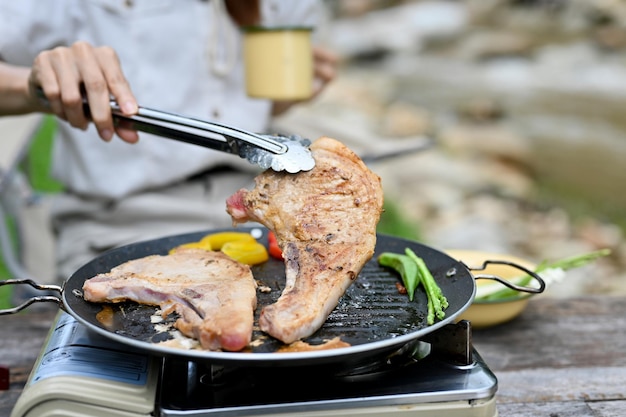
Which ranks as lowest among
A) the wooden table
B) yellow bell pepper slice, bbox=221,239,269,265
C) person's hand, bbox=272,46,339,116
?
the wooden table

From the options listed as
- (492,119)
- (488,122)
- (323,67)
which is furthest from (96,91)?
(492,119)

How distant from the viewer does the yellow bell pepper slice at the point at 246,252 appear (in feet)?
6.53

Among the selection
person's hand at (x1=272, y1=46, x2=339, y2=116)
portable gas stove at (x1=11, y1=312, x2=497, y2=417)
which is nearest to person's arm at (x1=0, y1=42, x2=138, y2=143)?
portable gas stove at (x1=11, y1=312, x2=497, y2=417)

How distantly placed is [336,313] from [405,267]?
314 millimetres

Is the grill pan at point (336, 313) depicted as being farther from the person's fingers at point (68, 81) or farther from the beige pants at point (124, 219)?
the beige pants at point (124, 219)

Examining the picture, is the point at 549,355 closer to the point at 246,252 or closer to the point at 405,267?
the point at 405,267

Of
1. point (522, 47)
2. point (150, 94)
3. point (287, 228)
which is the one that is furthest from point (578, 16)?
point (287, 228)

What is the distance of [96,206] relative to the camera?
2.87 meters

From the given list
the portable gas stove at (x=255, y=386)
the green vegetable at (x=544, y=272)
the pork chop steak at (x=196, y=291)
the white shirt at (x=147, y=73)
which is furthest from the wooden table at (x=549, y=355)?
the white shirt at (x=147, y=73)

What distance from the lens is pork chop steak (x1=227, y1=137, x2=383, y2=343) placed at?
152cm

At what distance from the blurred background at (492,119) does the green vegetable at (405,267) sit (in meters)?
1.41

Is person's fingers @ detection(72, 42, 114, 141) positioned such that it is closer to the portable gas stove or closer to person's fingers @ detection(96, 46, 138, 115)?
person's fingers @ detection(96, 46, 138, 115)

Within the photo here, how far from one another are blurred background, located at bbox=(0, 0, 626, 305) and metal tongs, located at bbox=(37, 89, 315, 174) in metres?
1.62

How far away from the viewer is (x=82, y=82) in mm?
1958
